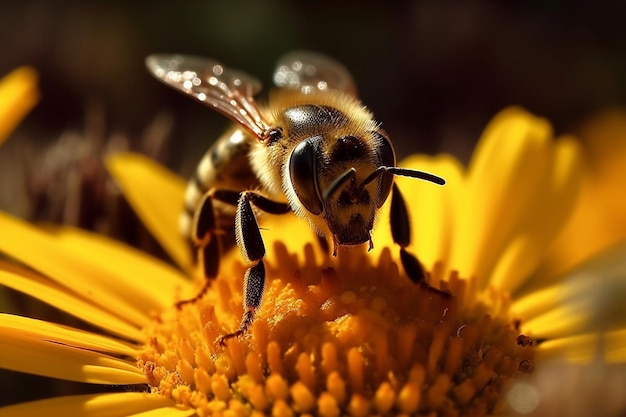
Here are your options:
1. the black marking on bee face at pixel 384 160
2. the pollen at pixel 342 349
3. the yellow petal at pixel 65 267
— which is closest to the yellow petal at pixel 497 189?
the pollen at pixel 342 349

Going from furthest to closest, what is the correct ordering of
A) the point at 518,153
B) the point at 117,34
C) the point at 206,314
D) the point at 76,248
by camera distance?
the point at 117,34 → the point at 518,153 → the point at 76,248 → the point at 206,314

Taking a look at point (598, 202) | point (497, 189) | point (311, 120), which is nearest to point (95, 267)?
point (311, 120)

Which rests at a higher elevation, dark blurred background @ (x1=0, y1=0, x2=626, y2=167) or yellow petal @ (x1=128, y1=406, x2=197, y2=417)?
dark blurred background @ (x1=0, y1=0, x2=626, y2=167)


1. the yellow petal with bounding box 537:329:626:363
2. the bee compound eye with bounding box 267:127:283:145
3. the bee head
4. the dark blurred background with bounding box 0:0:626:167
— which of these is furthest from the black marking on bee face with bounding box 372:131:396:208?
the dark blurred background with bounding box 0:0:626:167

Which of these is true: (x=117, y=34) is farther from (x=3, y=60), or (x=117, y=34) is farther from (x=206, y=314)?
(x=206, y=314)

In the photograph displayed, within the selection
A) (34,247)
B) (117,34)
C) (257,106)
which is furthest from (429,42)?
(34,247)

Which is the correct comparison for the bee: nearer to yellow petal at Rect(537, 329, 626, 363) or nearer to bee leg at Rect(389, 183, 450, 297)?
bee leg at Rect(389, 183, 450, 297)
